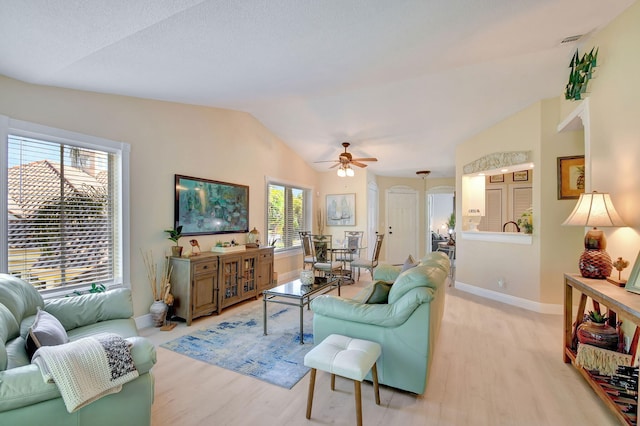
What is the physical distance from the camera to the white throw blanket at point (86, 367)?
1156 millimetres

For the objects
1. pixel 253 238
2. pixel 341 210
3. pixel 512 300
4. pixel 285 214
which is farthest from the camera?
pixel 341 210

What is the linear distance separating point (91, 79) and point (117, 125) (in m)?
0.67

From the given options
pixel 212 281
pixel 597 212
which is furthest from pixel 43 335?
pixel 597 212

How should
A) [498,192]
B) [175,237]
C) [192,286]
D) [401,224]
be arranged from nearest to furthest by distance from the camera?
[192,286] < [175,237] < [498,192] < [401,224]

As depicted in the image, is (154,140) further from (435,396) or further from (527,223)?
(527,223)

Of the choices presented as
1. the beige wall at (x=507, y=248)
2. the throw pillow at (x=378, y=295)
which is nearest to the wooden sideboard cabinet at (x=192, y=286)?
the throw pillow at (x=378, y=295)

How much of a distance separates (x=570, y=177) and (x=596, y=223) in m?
1.93

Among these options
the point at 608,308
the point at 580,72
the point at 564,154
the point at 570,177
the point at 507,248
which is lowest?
the point at 608,308

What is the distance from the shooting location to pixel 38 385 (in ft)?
3.74

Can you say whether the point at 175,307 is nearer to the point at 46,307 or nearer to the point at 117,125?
the point at 46,307

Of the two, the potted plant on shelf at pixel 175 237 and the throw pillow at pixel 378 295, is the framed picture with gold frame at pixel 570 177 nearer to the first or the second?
the throw pillow at pixel 378 295

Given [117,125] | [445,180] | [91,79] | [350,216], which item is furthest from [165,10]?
[445,180]

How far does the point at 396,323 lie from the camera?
2.11 m

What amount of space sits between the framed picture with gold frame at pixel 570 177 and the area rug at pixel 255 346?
3818 mm
